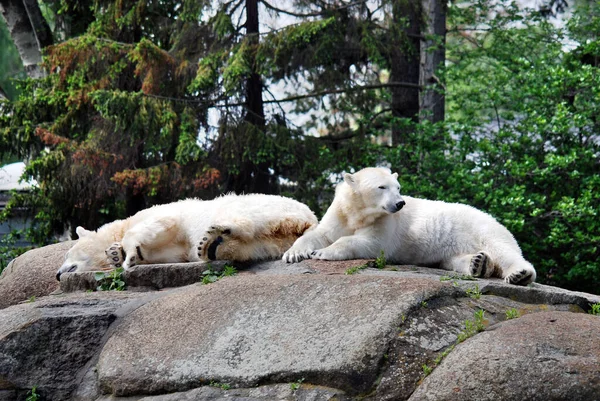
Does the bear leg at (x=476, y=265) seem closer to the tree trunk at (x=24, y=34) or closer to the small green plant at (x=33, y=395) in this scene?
the small green plant at (x=33, y=395)

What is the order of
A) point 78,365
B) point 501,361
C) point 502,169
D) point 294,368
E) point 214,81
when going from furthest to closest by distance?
point 214,81 → point 502,169 → point 78,365 → point 294,368 → point 501,361

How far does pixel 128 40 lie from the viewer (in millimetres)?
12523

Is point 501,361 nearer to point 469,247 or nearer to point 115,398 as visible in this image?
point 469,247

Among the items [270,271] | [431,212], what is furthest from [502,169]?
[270,271]

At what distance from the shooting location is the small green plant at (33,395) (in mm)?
5203

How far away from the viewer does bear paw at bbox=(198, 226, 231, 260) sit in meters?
5.94

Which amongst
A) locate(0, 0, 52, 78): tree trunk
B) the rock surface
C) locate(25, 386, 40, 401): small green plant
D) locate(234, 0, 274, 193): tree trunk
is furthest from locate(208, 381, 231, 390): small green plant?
locate(0, 0, 52, 78): tree trunk

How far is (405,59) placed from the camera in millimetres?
12367

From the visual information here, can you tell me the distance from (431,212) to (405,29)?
22.4 feet

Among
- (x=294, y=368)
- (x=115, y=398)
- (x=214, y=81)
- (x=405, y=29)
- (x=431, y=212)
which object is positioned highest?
(x=405, y=29)

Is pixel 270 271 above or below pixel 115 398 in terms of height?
above

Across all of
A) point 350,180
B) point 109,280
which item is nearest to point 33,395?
point 109,280

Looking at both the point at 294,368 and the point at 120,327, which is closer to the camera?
the point at 294,368

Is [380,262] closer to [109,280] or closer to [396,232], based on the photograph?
[396,232]
